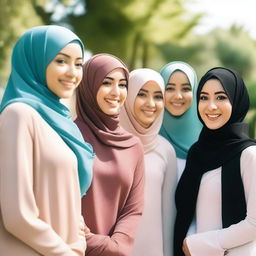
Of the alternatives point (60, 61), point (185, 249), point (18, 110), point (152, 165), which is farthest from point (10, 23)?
point (18, 110)

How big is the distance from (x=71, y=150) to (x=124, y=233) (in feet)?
2.38

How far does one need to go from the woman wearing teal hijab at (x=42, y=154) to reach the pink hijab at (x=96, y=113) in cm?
43

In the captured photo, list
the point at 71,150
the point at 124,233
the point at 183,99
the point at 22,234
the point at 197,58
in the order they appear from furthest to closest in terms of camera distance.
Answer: the point at 197,58 < the point at 183,99 < the point at 124,233 < the point at 71,150 < the point at 22,234

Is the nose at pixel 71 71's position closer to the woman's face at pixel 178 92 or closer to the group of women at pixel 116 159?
the group of women at pixel 116 159

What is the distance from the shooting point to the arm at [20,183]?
261cm

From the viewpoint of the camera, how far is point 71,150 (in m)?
2.84

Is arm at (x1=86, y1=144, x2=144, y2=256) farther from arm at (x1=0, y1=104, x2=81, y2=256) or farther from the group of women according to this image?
→ arm at (x1=0, y1=104, x2=81, y2=256)

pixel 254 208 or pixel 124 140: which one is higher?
pixel 124 140

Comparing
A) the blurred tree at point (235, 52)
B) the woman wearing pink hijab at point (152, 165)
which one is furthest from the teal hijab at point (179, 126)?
the blurred tree at point (235, 52)

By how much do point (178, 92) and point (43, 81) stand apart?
170 cm

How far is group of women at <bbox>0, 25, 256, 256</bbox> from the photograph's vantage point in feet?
8.78

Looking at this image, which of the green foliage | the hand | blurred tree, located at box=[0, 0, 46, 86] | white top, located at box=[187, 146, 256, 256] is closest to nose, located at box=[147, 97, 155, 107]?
white top, located at box=[187, 146, 256, 256]

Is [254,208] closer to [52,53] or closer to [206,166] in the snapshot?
[206,166]

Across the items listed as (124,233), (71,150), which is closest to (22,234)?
(71,150)
